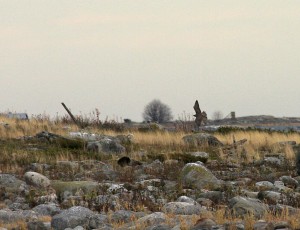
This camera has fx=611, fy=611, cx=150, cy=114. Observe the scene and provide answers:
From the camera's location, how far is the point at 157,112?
251 feet

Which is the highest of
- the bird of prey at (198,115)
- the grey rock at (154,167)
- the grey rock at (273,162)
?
the bird of prey at (198,115)

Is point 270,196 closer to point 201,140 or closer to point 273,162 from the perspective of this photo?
point 273,162

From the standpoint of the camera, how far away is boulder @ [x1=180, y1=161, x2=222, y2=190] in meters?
12.1

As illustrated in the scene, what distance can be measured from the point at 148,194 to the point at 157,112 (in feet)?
215

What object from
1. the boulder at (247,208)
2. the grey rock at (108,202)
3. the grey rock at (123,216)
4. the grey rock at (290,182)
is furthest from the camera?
the grey rock at (290,182)

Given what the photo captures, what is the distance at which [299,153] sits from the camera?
48.6ft

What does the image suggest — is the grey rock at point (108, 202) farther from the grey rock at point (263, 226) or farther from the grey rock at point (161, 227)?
the grey rock at point (263, 226)

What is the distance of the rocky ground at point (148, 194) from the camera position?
7.67 m

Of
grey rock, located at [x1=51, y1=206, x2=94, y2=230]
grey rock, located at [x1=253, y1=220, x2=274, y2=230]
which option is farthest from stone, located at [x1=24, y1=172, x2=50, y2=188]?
grey rock, located at [x1=253, y1=220, x2=274, y2=230]

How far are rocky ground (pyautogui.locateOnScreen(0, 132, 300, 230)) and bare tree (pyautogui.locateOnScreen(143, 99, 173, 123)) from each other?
55.5 m

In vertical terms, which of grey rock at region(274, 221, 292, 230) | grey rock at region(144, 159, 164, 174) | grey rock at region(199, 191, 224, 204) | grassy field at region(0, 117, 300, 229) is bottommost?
grey rock at region(199, 191, 224, 204)

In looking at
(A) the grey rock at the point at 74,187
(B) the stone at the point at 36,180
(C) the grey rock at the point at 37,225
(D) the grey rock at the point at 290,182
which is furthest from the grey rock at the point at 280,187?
(C) the grey rock at the point at 37,225

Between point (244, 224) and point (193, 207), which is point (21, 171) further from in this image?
point (244, 224)

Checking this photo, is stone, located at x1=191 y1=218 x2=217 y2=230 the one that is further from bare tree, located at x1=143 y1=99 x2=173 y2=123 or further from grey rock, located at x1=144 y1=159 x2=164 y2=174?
bare tree, located at x1=143 y1=99 x2=173 y2=123
